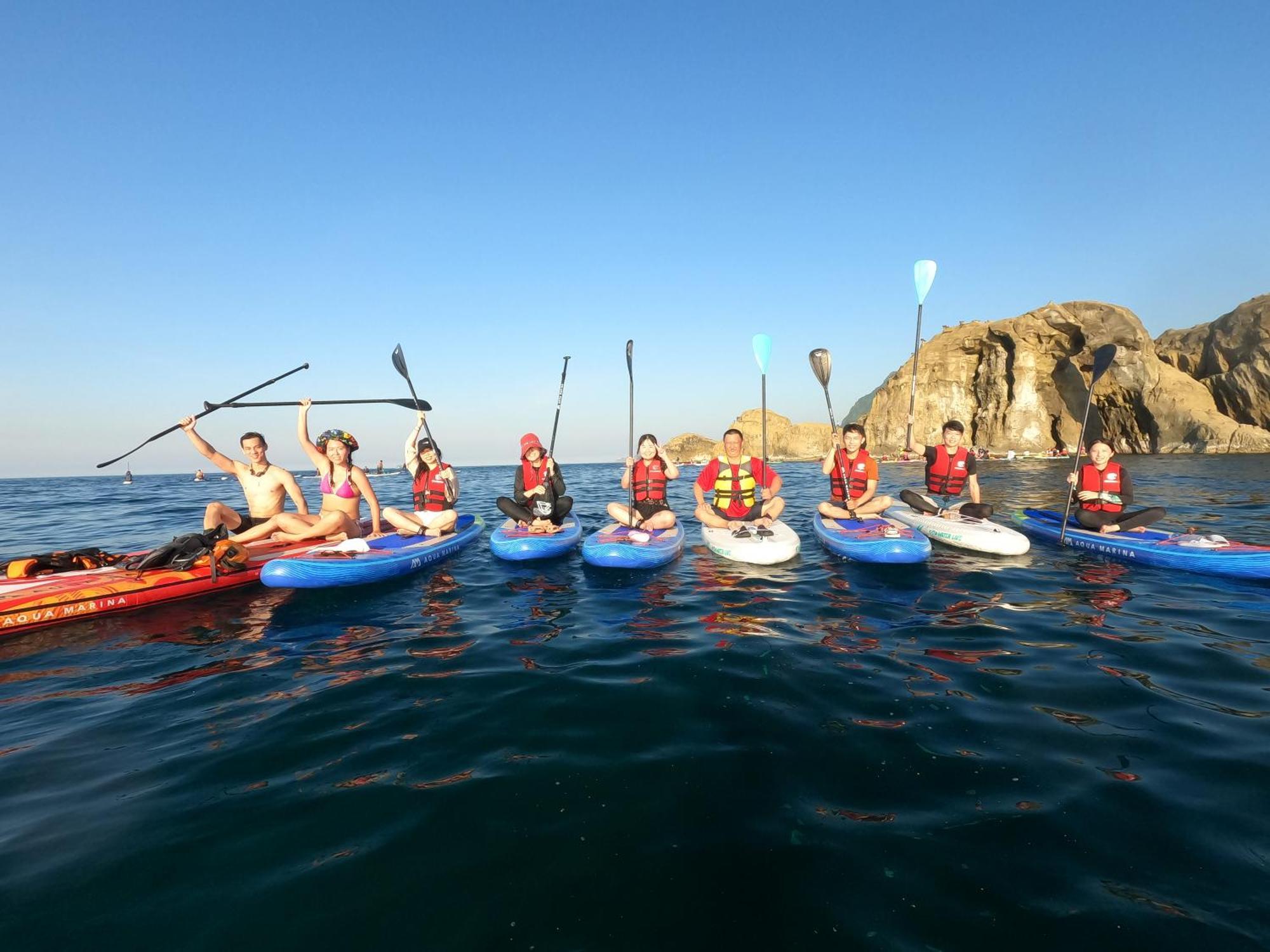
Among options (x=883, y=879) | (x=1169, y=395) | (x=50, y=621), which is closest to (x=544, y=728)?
(x=883, y=879)

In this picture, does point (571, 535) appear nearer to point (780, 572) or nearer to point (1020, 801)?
A: point (780, 572)

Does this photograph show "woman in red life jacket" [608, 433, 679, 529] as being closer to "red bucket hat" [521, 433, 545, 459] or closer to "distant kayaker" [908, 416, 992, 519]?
"red bucket hat" [521, 433, 545, 459]

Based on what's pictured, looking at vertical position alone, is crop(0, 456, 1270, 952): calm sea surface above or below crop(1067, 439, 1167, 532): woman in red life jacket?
below

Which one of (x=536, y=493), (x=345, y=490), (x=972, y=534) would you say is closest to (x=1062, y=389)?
(x=972, y=534)

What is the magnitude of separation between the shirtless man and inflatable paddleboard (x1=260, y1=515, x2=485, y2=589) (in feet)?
4.42

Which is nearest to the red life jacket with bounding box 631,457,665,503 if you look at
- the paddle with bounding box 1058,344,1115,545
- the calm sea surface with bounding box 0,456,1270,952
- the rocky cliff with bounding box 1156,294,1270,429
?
→ the calm sea surface with bounding box 0,456,1270,952

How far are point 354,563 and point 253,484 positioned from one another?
293 cm

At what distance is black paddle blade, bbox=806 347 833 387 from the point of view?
39.8ft

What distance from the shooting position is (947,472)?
10523 mm

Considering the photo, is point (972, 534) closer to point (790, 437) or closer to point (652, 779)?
point (652, 779)

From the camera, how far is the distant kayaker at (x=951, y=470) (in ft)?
32.8

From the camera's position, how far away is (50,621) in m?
6.09

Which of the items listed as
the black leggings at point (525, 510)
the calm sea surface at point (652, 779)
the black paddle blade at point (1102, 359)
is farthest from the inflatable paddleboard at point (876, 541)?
the black paddle blade at point (1102, 359)

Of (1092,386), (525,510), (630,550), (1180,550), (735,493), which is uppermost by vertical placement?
(1092,386)
